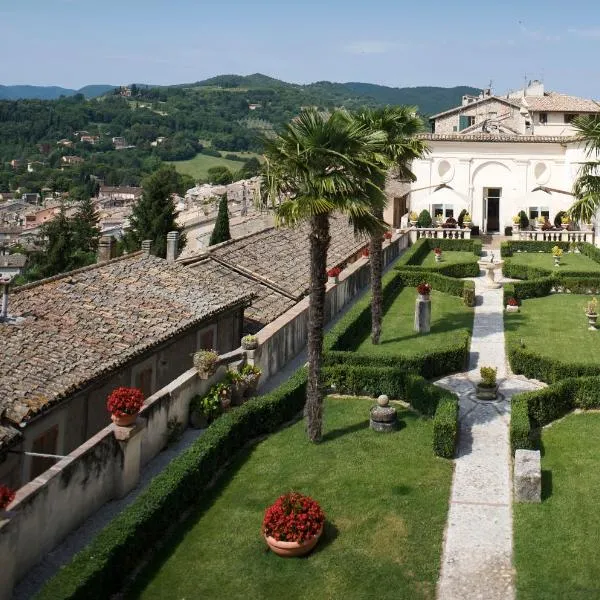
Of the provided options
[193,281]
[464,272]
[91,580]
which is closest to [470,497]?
[91,580]

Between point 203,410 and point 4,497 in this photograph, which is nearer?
point 4,497

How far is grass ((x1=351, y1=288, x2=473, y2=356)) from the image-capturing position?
2428cm

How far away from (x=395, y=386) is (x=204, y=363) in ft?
16.7

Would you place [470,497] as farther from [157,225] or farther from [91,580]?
[157,225]

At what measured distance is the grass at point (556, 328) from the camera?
23406 millimetres

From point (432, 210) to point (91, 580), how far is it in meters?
48.7

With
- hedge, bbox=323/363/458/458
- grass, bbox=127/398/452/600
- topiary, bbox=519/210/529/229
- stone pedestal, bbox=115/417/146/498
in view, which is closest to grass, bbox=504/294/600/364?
hedge, bbox=323/363/458/458

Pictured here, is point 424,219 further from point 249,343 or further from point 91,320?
point 91,320

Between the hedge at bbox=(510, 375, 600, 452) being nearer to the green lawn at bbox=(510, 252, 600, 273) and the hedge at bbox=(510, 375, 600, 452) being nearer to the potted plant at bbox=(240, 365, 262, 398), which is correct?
the potted plant at bbox=(240, 365, 262, 398)

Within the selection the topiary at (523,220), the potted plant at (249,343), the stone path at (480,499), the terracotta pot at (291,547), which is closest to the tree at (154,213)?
the topiary at (523,220)

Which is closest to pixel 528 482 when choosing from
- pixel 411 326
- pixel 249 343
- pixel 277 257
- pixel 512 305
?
pixel 249 343

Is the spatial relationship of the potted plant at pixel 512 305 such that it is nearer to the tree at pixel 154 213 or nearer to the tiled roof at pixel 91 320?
the tiled roof at pixel 91 320

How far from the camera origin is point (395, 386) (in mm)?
19391

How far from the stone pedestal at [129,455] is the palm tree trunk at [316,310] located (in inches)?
144
